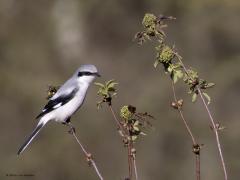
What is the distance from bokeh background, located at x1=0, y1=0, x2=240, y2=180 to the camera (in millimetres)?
9945

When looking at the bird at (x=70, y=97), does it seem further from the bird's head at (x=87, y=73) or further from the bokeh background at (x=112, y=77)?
the bokeh background at (x=112, y=77)

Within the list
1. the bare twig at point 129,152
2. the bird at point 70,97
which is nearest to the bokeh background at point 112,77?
the bird at point 70,97

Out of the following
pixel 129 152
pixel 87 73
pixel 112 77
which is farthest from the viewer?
pixel 112 77

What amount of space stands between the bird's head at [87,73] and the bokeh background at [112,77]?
3786mm

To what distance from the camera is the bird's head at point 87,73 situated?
539 centimetres

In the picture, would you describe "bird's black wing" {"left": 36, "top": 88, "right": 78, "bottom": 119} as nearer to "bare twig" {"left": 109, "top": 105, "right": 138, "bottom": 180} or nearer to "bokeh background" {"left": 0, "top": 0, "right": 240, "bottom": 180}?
"bare twig" {"left": 109, "top": 105, "right": 138, "bottom": 180}

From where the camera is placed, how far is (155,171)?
9688mm

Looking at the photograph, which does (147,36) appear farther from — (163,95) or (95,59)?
(95,59)

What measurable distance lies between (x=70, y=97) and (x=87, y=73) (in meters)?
0.23

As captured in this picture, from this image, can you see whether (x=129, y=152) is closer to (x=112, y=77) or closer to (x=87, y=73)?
(x=87, y=73)

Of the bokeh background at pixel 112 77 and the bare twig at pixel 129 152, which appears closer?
the bare twig at pixel 129 152

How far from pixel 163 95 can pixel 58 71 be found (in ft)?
10.9

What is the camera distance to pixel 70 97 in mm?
5473

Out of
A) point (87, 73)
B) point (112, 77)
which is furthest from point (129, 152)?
point (112, 77)
